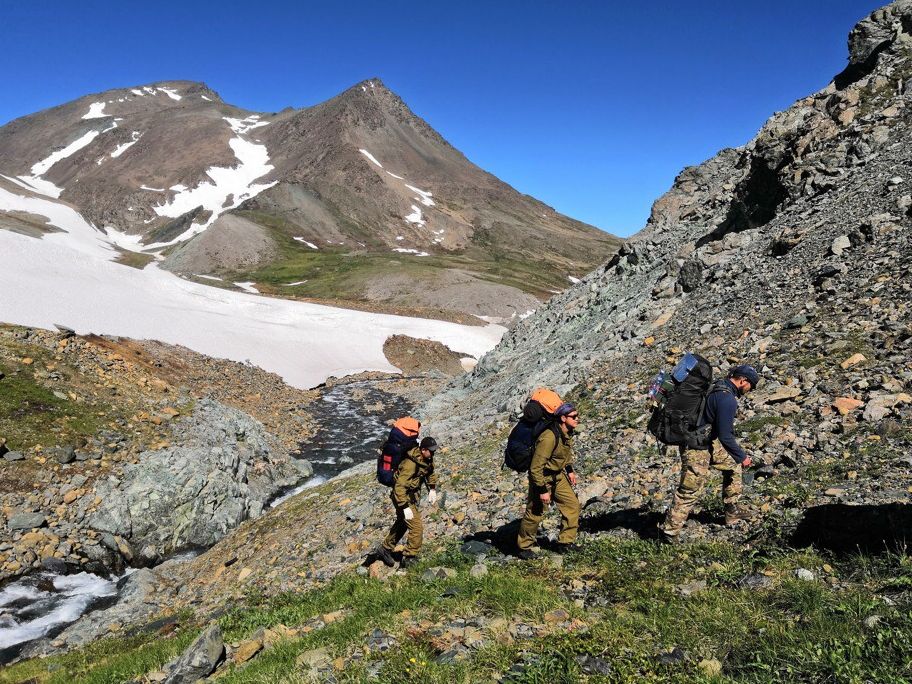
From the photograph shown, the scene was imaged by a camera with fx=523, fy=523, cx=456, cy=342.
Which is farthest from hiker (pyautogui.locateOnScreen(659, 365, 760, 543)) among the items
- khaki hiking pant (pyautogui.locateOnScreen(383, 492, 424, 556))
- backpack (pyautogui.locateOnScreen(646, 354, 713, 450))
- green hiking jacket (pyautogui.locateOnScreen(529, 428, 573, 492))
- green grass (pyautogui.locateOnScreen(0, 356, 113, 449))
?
green grass (pyautogui.locateOnScreen(0, 356, 113, 449))

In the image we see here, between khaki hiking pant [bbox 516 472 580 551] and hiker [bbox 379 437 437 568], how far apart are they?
1.82 meters

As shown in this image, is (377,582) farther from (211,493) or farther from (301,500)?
(211,493)

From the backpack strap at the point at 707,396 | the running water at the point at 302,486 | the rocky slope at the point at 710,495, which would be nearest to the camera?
the rocky slope at the point at 710,495

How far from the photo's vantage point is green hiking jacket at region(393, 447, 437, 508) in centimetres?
987

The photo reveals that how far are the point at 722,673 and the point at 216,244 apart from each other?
161 m

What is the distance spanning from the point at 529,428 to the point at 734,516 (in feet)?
11.9

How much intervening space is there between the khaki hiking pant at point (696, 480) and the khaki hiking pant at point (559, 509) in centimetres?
151

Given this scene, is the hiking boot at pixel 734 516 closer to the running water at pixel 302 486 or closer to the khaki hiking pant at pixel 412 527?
the khaki hiking pant at pixel 412 527

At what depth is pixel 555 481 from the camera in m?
8.94

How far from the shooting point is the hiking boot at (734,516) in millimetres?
8570

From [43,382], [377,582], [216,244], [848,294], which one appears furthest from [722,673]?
[216,244]

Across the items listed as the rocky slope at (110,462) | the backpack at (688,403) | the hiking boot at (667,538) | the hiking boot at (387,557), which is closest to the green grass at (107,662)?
the hiking boot at (387,557)

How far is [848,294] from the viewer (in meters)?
14.4

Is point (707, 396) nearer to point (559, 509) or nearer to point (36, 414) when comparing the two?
point (559, 509)
